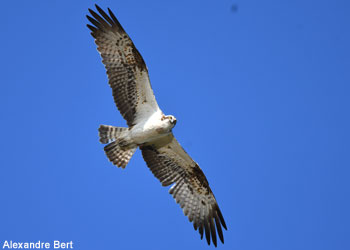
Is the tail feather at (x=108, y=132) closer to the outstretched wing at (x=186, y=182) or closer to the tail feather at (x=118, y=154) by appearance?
the tail feather at (x=118, y=154)

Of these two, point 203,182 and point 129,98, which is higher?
point 129,98

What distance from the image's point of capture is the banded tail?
11028 mm

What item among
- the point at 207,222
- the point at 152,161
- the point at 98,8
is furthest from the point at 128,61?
the point at 207,222

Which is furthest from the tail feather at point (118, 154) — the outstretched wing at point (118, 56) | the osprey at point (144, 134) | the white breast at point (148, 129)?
the outstretched wing at point (118, 56)

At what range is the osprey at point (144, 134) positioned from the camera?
1070 centimetres

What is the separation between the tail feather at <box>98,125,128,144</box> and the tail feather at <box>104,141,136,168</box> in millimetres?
125

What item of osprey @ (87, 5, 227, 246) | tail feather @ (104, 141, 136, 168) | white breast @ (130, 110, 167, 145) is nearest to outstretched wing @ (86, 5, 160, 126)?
osprey @ (87, 5, 227, 246)

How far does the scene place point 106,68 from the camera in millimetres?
10664

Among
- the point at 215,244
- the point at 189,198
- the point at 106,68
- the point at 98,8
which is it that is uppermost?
the point at 98,8

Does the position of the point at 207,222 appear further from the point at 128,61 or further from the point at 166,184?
the point at 128,61

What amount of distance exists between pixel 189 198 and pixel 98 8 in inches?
168

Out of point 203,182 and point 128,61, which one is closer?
point 128,61

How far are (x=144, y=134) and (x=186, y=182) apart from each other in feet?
4.79

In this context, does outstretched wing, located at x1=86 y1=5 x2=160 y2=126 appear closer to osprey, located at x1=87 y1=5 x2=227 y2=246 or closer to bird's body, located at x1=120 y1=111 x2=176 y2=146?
osprey, located at x1=87 y1=5 x2=227 y2=246
